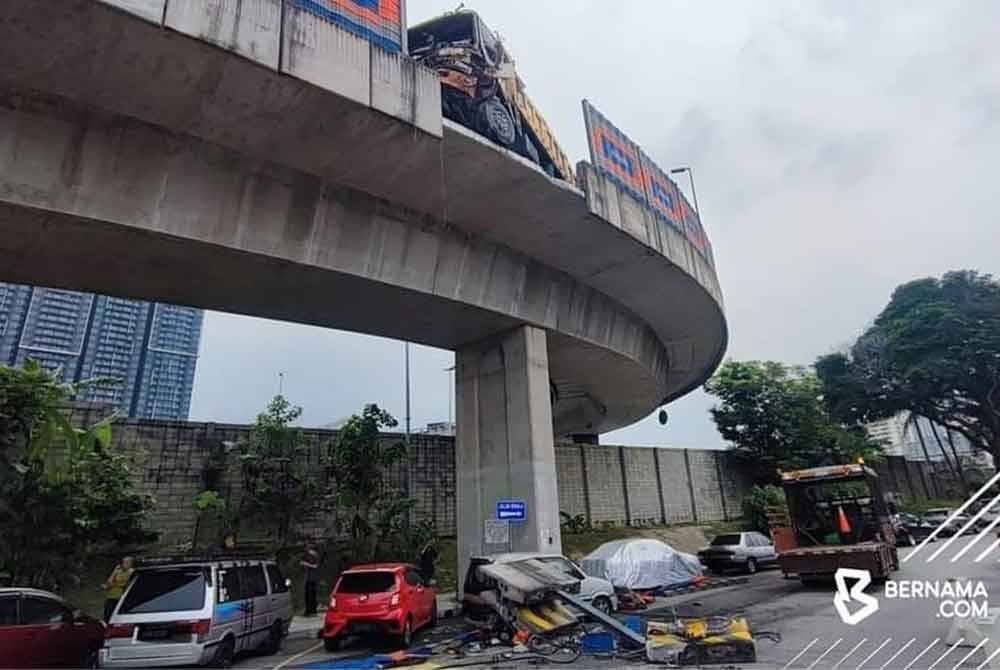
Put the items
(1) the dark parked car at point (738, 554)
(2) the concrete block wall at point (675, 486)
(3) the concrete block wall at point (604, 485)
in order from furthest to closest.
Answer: (2) the concrete block wall at point (675, 486) → (3) the concrete block wall at point (604, 485) → (1) the dark parked car at point (738, 554)

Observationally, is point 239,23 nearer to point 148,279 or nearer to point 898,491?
point 148,279

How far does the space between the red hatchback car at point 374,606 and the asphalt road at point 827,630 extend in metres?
0.40

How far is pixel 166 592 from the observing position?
8406 millimetres

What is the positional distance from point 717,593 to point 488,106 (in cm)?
1367

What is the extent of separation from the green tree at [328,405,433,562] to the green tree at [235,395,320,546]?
39.8 inches

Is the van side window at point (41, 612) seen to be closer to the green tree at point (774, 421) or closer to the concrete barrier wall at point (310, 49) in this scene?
the concrete barrier wall at point (310, 49)

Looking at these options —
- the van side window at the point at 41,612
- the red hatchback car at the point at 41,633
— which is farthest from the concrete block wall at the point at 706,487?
the van side window at the point at 41,612

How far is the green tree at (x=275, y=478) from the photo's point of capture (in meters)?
16.6

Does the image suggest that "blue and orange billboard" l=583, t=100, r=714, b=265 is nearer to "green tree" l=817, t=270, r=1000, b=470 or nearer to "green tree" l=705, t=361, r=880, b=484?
"green tree" l=705, t=361, r=880, b=484

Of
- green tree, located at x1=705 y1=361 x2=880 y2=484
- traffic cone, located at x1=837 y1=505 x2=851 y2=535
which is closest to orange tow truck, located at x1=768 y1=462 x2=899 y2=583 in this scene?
traffic cone, located at x1=837 y1=505 x2=851 y2=535

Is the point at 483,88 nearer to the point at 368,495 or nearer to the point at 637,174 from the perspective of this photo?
the point at 637,174

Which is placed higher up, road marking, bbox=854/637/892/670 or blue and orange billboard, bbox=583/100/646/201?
blue and orange billboard, bbox=583/100/646/201

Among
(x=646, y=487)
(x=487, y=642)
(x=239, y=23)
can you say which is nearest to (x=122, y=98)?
(x=239, y=23)

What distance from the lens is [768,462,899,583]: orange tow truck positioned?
14406mm
